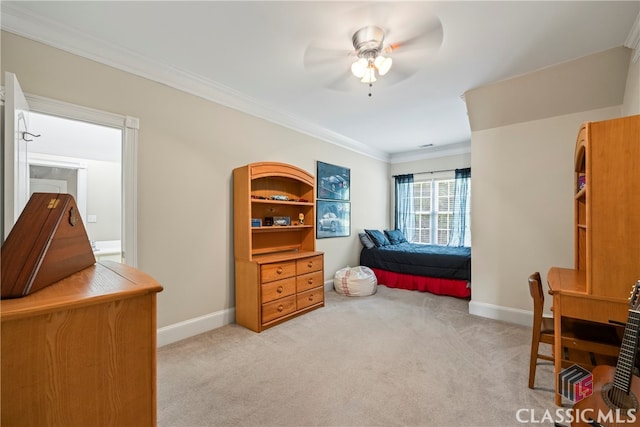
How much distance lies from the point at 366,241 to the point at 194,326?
318cm

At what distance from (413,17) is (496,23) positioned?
0.60 meters

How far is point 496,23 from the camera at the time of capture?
1.95 metres

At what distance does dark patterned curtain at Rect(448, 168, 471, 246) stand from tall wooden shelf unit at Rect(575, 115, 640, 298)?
12.8ft

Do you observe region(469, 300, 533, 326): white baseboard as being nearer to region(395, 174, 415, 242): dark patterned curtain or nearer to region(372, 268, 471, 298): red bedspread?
region(372, 268, 471, 298): red bedspread

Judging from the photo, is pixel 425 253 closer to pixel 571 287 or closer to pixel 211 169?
pixel 571 287

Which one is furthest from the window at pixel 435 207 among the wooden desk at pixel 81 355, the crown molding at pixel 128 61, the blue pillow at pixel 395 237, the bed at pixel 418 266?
the wooden desk at pixel 81 355

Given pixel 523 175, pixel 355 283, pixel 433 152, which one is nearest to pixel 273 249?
pixel 355 283

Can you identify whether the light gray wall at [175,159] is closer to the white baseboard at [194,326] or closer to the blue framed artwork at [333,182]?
the white baseboard at [194,326]

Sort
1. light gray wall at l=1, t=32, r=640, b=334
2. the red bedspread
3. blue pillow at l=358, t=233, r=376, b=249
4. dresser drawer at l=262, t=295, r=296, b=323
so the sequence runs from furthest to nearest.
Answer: blue pillow at l=358, t=233, r=376, b=249 → the red bedspread → dresser drawer at l=262, t=295, r=296, b=323 → light gray wall at l=1, t=32, r=640, b=334

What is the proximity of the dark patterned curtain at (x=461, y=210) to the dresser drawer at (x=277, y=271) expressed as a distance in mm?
3718

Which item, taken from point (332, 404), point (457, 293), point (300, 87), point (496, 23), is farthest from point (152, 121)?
point (457, 293)

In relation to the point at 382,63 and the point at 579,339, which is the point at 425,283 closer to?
the point at 579,339

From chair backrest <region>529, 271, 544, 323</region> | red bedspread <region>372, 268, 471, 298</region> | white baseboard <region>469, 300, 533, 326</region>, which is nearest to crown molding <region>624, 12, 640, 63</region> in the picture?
chair backrest <region>529, 271, 544, 323</region>

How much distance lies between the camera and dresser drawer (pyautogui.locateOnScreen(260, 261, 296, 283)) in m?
2.88
